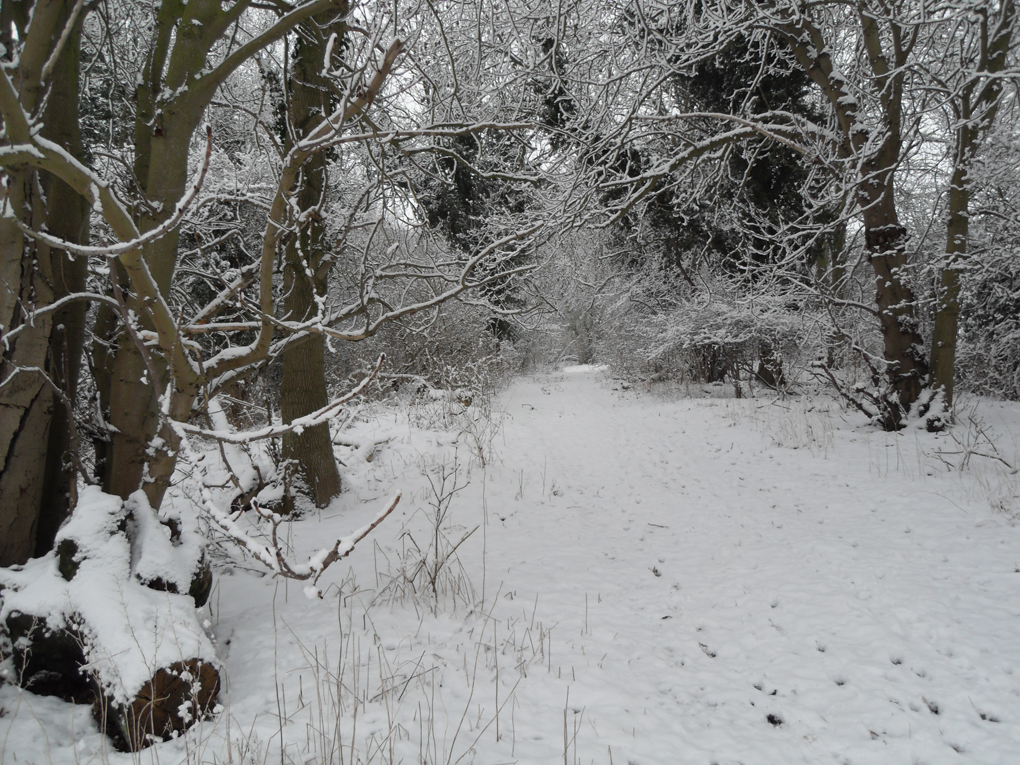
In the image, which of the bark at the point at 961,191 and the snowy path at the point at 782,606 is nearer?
the snowy path at the point at 782,606

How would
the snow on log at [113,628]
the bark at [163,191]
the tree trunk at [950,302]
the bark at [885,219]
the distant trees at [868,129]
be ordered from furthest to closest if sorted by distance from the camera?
the bark at [885,219]
the tree trunk at [950,302]
the distant trees at [868,129]
the bark at [163,191]
the snow on log at [113,628]

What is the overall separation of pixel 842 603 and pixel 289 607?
312 centimetres

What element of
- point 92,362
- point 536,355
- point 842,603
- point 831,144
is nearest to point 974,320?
point 831,144

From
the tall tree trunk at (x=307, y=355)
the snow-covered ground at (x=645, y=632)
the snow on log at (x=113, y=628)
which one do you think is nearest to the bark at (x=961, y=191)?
the snow-covered ground at (x=645, y=632)

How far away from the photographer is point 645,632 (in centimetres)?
279

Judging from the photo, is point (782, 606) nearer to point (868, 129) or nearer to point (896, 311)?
point (896, 311)

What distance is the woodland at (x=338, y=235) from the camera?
1.87 meters

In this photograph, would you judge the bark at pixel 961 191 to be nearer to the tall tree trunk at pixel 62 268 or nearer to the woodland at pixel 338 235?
the woodland at pixel 338 235

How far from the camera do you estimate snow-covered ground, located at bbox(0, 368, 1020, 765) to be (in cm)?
185

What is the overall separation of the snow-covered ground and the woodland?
0.77 ft

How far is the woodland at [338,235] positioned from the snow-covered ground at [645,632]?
234mm

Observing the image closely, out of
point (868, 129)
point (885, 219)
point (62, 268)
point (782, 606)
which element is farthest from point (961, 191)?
point (62, 268)

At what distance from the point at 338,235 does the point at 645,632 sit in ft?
18.0

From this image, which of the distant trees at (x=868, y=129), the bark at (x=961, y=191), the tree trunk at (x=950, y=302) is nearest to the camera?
the bark at (x=961, y=191)
